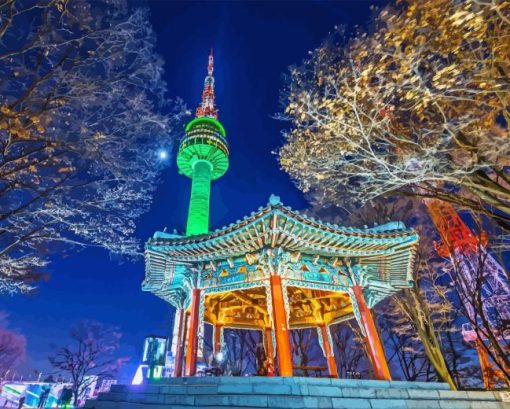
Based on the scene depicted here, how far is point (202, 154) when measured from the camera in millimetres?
24703

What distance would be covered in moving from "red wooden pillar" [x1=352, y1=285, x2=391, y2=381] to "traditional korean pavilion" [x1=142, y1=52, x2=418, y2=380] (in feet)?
0.10

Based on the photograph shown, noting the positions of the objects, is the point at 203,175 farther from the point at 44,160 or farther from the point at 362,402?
the point at 362,402

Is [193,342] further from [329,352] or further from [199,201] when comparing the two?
[199,201]

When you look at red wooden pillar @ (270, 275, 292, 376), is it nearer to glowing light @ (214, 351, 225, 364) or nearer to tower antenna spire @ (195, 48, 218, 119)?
glowing light @ (214, 351, 225, 364)

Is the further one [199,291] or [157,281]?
[157,281]

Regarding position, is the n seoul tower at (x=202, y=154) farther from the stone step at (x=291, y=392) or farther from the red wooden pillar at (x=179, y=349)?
the stone step at (x=291, y=392)

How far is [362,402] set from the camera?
717 cm

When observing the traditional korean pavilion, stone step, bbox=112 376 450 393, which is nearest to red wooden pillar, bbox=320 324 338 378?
the traditional korean pavilion

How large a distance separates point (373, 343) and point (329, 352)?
4.65m

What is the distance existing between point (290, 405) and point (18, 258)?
40.2 ft

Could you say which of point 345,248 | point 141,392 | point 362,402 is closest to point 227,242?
point 345,248

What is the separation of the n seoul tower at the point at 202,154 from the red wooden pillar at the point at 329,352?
32.1 feet

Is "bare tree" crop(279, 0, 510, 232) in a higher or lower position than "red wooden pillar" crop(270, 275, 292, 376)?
higher

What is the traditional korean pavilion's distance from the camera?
9.70 metres
